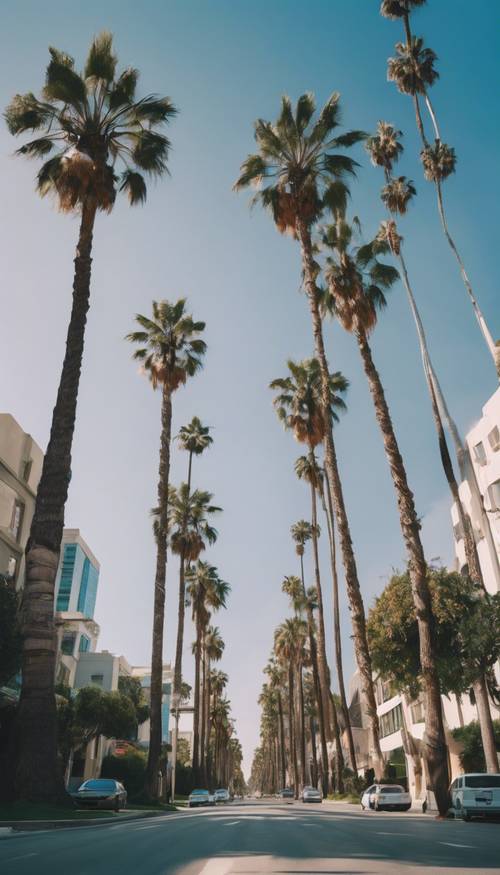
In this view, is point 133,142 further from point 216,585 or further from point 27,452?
point 216,585

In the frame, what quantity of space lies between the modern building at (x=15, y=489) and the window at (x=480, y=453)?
82.1 feet

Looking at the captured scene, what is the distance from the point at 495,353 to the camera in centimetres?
2502

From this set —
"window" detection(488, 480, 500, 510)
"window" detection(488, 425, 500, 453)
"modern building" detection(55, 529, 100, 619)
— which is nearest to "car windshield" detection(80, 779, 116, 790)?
"window" detection(488, 480, 500, 510)

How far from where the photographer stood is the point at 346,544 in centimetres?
2830

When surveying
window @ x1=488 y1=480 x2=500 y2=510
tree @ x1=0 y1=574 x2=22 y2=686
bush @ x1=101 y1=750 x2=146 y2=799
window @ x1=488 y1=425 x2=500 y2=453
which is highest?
window @ x1=488 y1=425 x2=500 y2=453

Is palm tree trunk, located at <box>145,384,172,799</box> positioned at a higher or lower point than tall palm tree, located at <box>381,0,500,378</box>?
lower

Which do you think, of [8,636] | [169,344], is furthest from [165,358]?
[8,636]

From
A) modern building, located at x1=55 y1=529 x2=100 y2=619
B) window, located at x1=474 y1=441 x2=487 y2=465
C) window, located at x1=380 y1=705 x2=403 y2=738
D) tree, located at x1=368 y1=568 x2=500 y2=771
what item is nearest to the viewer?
tree, located at x1=368 y1=568 x2=500 y2=771

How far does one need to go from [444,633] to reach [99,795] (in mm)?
13654

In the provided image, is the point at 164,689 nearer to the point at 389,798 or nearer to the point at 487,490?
the point at 487,490

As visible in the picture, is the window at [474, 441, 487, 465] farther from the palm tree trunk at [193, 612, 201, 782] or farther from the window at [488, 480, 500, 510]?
the palm tree trunk at [193, 612, 201, 782]

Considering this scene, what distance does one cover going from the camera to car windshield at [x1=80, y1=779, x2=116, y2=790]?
22347 mm

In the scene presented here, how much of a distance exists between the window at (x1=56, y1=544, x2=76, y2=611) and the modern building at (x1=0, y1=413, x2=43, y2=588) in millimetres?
55069

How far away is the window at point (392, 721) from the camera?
5022 centimetres
